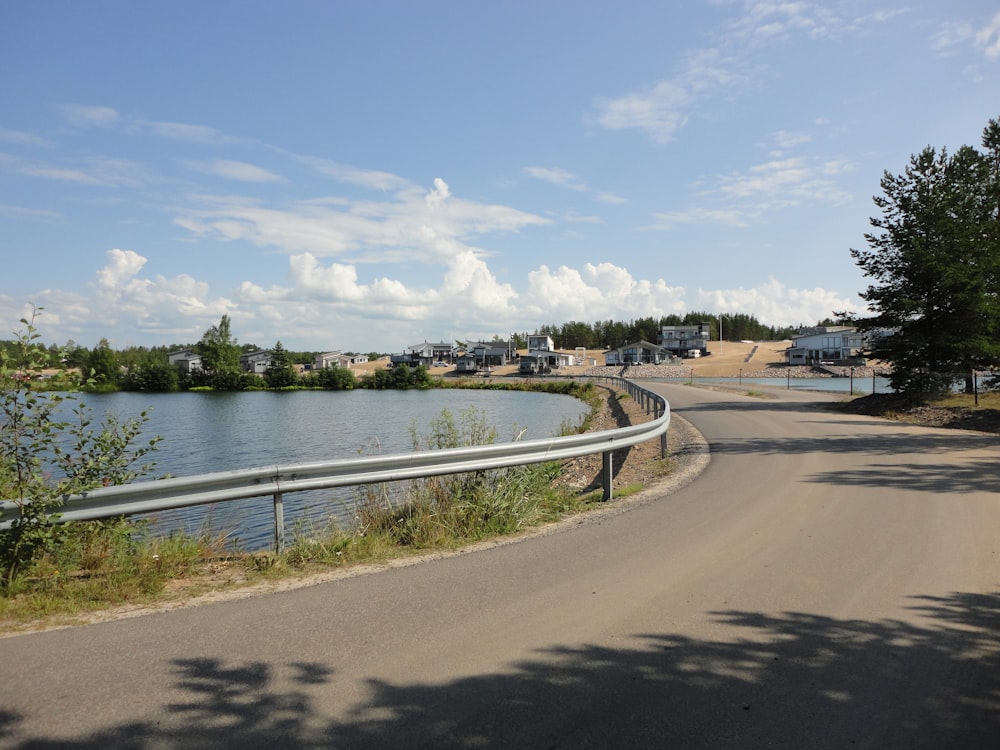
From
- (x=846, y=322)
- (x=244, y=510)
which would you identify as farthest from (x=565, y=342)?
(x=244, y=510)

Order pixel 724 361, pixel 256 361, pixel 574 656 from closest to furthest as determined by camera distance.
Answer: pixel 574 656, pixel 724 361, pixel 256 361

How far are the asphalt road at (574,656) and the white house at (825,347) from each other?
11261cm

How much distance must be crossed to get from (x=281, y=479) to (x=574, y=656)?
3.56 m

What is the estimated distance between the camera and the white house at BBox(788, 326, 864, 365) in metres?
107

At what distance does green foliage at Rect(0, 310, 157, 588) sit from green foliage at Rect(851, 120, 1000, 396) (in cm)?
2822

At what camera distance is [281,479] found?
6.38 m

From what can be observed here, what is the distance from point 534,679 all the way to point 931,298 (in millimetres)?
30007

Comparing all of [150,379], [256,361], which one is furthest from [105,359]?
[256,361]

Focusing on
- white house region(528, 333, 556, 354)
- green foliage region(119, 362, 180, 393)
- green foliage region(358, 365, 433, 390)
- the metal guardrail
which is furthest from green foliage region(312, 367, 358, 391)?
the metal guardrail

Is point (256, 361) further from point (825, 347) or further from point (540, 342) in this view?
point (825, 347)

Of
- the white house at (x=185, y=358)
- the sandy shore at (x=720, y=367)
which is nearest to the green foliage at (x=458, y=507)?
the sandy shore at (x=720, y=367)

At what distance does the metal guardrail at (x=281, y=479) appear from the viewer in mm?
5559

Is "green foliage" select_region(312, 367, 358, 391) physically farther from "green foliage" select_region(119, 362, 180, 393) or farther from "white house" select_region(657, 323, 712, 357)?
"white house" select_region(657, 323, 712, 357)

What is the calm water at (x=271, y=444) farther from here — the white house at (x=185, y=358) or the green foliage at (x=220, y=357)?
the white house at (x=185, y=358)
